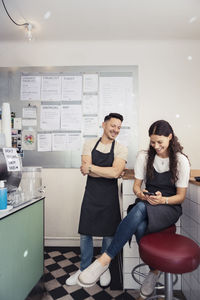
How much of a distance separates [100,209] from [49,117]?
160 centimetres

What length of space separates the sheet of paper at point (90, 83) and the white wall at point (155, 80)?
19 cm

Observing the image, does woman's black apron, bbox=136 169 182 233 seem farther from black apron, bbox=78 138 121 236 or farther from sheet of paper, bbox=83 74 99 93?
sheet of paper, bbox=83 74 99 93

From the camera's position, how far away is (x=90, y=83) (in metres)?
3.01

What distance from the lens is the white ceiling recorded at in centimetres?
224

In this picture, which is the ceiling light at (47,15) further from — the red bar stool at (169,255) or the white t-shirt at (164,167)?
the red bar stool at (169,255)

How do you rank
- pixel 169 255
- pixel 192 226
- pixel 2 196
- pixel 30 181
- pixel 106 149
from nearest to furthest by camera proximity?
pixel 169 255 → pixel 2 196 → pixel 192 226 → pixel 30 181 → pixel 106 149

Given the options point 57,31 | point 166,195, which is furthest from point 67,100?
point 166,195

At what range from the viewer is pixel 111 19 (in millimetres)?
2502

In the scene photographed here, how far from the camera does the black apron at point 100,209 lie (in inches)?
79.8

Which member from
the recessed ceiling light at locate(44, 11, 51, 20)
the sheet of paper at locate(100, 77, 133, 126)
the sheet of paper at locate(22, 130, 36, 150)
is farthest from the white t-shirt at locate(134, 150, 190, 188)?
the recessed ceiling light at locate(44, 11, 51, 20)

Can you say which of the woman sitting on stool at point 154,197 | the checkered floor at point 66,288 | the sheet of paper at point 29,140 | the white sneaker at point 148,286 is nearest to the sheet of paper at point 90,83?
the sheet of paper at point 29,140

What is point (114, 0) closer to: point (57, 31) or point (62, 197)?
point (57, 31)

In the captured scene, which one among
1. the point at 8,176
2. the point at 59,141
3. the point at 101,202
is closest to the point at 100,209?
the point at 101,202

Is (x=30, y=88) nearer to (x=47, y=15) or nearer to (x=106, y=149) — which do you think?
(x=47, y=15)
